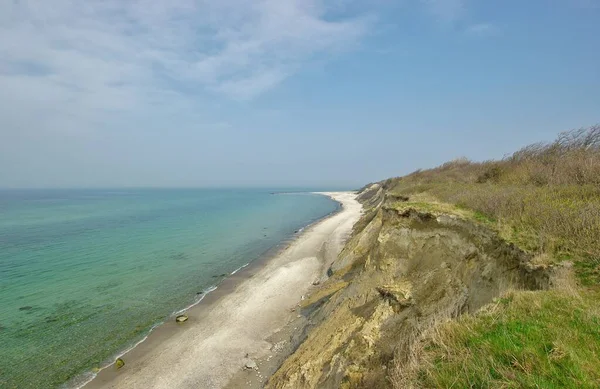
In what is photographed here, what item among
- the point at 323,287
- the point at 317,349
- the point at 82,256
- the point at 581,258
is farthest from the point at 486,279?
the point at 82,256

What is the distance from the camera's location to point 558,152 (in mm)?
23234

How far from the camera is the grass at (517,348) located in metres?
4.49

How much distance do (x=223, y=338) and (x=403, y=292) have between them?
11230 mm

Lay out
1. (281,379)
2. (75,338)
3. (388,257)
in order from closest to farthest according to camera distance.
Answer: (281,379)
(388,257)
(75,338)

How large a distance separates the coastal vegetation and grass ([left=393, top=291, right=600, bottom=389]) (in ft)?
0.07

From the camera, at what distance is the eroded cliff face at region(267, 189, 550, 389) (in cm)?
916

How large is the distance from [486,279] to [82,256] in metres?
42.1

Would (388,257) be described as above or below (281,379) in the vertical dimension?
above

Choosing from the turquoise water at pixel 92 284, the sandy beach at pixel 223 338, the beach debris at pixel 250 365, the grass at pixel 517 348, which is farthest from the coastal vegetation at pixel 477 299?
the turquoise water at pixel 92 284

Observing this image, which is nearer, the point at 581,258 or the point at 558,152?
the point at 581,258

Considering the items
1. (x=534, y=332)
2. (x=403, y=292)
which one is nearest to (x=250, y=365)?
(x=403, y=292)

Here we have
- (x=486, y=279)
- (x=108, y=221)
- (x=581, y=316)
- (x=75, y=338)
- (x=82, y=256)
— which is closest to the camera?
(x=581, y=316)

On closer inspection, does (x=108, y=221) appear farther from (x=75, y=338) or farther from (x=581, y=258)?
(x=581, y=258)

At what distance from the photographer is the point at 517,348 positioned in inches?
197
